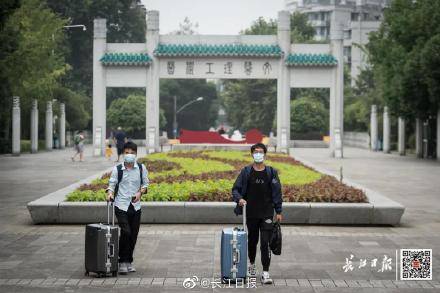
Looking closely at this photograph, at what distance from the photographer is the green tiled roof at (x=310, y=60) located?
43.5 metres

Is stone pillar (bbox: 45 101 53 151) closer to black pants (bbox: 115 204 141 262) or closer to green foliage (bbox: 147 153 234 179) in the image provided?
green foliage (bbox: 147 153 234 179)

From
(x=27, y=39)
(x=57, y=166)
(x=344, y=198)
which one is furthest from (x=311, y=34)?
(x=344, y=198)

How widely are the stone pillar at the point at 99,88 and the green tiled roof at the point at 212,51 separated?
10.3ft

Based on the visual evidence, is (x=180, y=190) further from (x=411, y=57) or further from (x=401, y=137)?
(x=401, y=137)

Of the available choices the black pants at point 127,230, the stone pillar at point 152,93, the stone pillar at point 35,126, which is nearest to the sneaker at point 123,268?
the black pants at point 127,230

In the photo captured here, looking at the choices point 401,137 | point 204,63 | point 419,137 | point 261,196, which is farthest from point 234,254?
point 401,137

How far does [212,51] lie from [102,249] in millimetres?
33639

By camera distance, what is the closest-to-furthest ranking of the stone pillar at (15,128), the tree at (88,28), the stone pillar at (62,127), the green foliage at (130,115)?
the stone pillar at (15,128), the stone pillar at (62,127), the tree at (88,28), the green foliage at (130,115)

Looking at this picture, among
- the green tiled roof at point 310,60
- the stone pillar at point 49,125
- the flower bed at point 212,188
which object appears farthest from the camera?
the stone pillar at point 49,125

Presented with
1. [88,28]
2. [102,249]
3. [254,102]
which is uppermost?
[88,28]

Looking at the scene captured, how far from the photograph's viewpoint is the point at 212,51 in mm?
42844

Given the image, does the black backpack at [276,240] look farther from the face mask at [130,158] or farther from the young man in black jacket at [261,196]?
the face mask at [130,158]

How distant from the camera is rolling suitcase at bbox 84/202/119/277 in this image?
32.2 feet

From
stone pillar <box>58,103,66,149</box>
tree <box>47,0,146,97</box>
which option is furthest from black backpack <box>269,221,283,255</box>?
tree <box>47,0,146,97</box>
